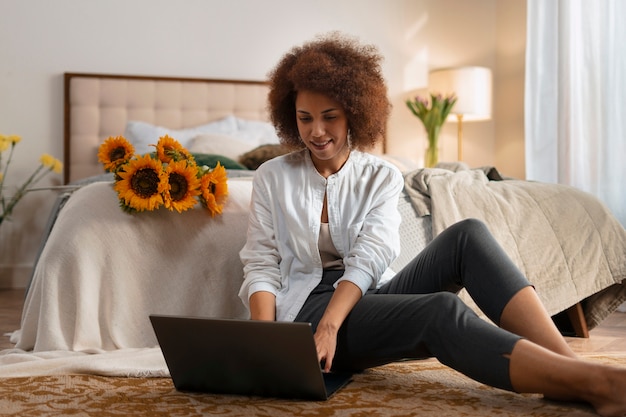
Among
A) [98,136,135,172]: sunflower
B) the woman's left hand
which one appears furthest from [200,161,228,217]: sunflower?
the woman's left hand

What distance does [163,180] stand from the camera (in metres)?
2.32

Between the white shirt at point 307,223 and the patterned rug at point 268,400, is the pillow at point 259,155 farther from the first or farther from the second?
the patterned rug at point 268,400

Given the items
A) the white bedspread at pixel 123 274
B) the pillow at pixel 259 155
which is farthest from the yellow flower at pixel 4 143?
the white bedspread at pixel 123 274

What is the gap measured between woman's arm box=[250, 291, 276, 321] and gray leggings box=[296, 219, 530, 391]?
0.07 metres

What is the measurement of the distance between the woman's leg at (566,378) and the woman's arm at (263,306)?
594mm

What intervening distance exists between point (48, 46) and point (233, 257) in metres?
2.94

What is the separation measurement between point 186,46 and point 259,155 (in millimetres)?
1218

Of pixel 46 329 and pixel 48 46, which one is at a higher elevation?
pixel 48 46

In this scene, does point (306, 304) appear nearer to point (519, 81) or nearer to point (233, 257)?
point (233, 257)

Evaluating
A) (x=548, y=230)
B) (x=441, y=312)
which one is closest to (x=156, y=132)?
(x=548, y=230)

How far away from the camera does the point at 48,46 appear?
15.9 ft

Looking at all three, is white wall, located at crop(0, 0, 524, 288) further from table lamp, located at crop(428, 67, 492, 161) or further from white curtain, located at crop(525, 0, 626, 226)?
white curtain, located at crop(525, 0, 626, 226)

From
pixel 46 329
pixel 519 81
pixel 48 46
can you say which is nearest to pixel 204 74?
pixel 48 46

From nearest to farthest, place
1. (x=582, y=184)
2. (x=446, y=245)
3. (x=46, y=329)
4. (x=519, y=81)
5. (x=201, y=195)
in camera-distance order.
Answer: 1. (x=446, y=245)
2. (x=46, y=329)
3. (x=201, y=195)
4. (x=582, y=184)
5. (x=519, y=81)
